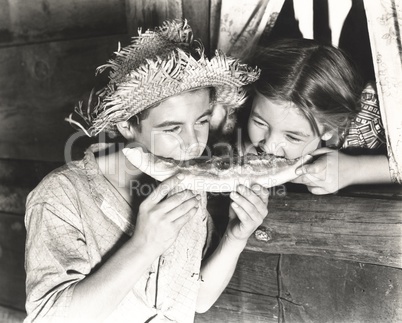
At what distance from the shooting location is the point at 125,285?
1711 millimetres

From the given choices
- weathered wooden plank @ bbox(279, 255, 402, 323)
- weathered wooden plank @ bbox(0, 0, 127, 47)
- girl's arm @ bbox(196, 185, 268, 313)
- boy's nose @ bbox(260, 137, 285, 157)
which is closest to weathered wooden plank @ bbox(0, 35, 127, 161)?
weathered wooden plank @ bbox(0, 0, 127, 47)

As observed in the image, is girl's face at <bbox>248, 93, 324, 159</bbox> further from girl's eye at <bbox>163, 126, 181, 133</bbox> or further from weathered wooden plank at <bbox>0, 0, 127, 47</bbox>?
weathered wooden plank at <bbox>0, 0, 127, 47</bbox>

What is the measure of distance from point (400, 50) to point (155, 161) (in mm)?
1119

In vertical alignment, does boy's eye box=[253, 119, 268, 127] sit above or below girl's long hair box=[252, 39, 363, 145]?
below

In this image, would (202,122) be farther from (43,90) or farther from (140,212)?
(43,90)

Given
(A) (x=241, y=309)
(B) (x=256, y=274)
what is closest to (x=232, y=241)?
(B) (x=256, y=274)

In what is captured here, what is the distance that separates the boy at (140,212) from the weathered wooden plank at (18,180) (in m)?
1.07

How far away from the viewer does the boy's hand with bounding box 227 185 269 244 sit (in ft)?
6.16

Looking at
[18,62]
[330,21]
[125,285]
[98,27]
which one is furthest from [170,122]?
[18,62]

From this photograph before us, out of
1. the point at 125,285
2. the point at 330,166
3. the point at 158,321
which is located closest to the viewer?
the point at 125,285

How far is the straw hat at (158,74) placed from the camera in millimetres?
1716

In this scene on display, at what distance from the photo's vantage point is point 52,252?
171 centimetres

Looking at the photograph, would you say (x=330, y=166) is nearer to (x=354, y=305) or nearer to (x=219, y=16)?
(x=354, y=305)

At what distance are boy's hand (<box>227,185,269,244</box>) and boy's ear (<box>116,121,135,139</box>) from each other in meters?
0.56
